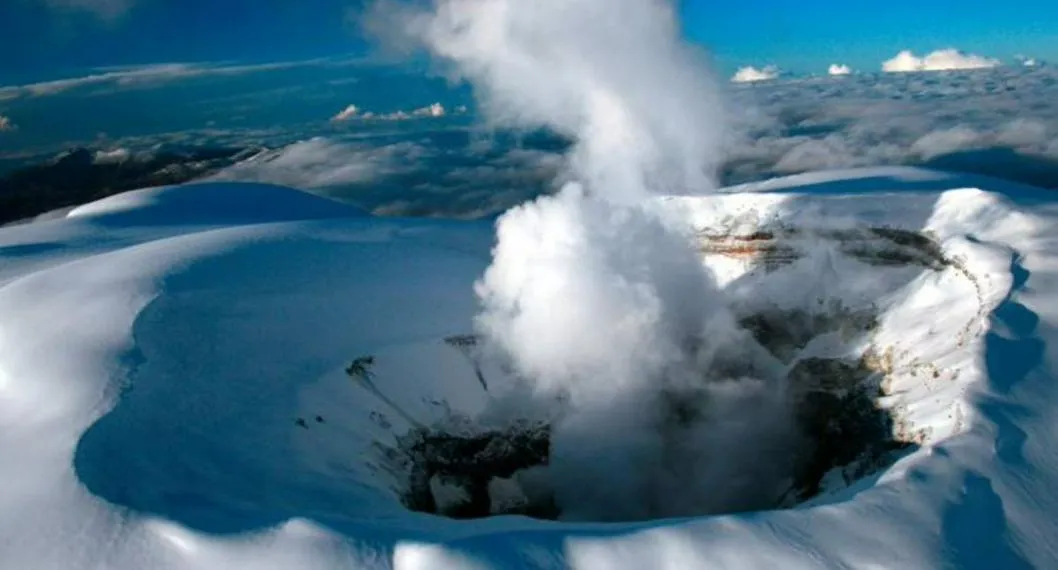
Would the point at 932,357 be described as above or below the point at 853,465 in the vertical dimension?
above

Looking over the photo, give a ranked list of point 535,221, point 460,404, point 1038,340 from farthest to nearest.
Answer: point 535,221
point 460,404
point 1038,340

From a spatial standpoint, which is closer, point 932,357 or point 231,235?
point 932,357

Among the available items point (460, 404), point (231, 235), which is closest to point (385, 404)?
point (460, 404)

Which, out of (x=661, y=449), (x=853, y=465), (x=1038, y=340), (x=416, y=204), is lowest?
(x=416, y=204)

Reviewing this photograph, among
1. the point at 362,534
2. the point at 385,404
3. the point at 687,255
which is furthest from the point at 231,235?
the point at 362,534

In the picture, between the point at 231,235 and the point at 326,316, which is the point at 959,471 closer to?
the point at 326,316

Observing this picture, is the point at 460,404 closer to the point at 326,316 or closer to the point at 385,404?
the point at 385,404

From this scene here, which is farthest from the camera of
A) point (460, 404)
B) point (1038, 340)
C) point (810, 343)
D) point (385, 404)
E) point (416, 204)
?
point (416, 204)
